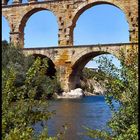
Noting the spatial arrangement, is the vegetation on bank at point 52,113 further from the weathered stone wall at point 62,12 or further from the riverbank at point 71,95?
the riverbank at point 71,95

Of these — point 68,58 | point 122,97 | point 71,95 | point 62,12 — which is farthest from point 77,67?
point 122,97

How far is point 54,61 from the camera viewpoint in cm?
4122

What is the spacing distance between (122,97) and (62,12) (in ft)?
116

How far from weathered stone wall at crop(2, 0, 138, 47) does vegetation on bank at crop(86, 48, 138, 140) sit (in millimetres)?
30687

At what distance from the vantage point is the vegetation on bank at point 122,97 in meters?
6.85

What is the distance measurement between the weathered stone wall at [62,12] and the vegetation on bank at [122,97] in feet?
101

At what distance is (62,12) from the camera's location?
41938 mm

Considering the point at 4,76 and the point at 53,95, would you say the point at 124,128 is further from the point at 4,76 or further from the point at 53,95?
the point at 53,95

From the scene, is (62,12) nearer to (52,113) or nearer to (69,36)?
(69,36)

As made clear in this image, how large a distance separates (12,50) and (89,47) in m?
8.63

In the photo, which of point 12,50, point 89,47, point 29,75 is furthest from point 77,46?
point 29,75

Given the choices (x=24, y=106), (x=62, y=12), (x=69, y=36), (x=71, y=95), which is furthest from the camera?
(x=62, y=12)

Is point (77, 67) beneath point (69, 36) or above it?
beneath

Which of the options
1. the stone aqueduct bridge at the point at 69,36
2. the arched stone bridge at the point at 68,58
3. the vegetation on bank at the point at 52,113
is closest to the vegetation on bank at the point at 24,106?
the vegetation on bank at the point at 52,113
